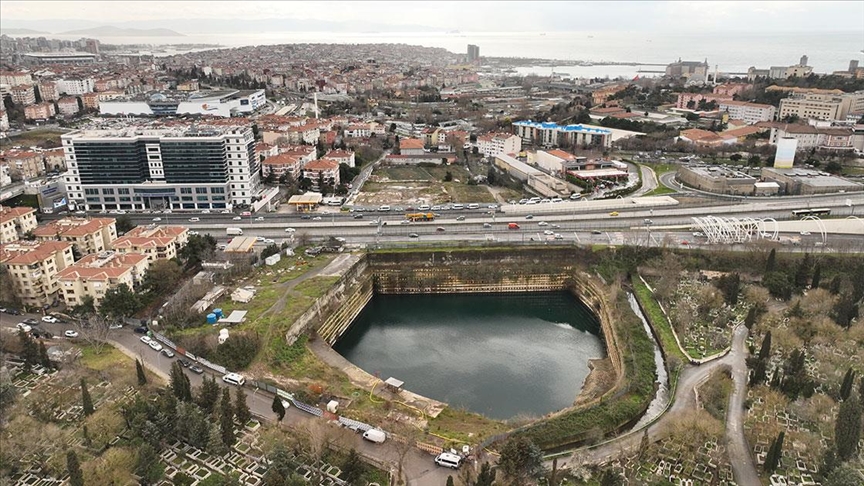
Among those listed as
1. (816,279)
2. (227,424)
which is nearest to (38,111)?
(227,424)

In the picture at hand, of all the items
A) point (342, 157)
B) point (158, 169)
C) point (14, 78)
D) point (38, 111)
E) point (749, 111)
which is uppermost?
point (14, 78)

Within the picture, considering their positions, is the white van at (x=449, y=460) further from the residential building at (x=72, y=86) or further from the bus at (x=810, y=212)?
the residential building at (x=72, y=86)

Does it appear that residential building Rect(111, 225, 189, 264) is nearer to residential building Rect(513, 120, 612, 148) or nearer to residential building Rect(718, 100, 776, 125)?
residential building Rect(513, 120, 612, 148)

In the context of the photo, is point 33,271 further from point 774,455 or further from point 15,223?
point 774,455

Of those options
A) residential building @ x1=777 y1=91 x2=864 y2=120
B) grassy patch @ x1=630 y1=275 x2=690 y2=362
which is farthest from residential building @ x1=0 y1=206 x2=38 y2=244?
residential building @ x1=777 y1=91 x2=864 y2=120

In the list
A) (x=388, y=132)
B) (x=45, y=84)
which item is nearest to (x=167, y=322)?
(x=388, y=132)

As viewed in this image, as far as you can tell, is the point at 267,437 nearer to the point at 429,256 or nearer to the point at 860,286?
the point at 429,256
